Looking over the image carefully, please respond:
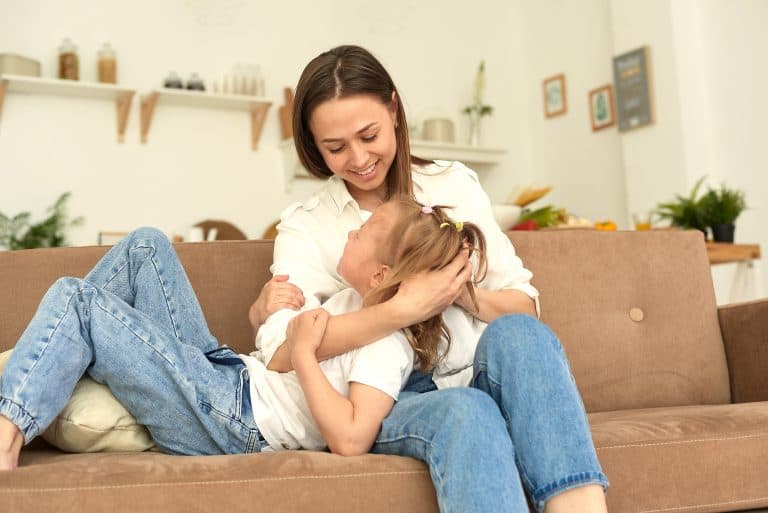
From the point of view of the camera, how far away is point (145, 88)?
4.40 m

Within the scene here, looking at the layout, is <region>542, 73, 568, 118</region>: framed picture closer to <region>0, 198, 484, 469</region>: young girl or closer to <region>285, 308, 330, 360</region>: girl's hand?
<region>0, 198, 484, 469</region>: young girl

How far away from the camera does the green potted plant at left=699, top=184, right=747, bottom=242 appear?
3484mm

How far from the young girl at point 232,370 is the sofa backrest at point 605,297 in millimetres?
350

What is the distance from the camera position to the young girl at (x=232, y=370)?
1227mm

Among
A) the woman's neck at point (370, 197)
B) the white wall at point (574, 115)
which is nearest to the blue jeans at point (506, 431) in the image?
the woman's neck at point (370, 197)

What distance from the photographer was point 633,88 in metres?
4.60

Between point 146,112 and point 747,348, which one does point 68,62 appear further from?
point 747,348

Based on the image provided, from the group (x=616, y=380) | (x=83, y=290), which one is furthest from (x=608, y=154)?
(x=83, y=290)

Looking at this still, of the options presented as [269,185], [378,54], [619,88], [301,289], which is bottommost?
[301,289]

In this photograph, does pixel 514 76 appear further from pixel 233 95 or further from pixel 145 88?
pixel 145 88

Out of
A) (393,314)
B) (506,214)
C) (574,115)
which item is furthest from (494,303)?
(574,115)

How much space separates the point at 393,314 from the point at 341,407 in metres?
0.18

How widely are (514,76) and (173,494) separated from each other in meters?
4.70

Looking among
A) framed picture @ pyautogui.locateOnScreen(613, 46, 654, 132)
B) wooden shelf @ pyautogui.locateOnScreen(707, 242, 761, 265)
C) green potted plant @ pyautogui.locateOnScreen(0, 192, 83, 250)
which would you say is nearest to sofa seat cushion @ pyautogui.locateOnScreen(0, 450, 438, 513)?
wooden shelf @ pyautogui.locateOnScreen(707, 242, 761, 265)
